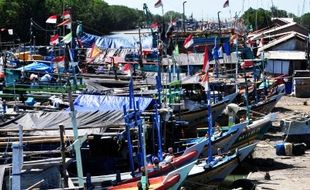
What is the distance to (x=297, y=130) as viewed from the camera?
A: 27.8 m

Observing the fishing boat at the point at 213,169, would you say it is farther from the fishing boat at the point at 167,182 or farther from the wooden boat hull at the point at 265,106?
the wooden boat hull at the point at 265,106

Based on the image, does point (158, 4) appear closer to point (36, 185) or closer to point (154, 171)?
point (154, 171)

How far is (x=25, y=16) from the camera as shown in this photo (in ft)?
328

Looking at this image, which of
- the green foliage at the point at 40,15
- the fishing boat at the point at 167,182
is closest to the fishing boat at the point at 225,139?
the fishing boat at the point at 167,182

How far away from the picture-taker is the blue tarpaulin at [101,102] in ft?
86.1

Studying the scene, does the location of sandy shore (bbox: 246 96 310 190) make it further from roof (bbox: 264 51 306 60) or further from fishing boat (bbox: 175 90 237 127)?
roof (bbox: 264 51 306 60)

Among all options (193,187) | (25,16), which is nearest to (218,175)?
(193,187)

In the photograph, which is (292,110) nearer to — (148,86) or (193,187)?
(148,86)

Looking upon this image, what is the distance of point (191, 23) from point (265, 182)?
5672 centimetres

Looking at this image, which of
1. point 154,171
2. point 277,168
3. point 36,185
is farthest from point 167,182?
point 277,168

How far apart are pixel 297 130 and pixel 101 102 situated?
969cm

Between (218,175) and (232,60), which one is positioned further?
(232,60)

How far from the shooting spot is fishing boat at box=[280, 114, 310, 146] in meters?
27.6

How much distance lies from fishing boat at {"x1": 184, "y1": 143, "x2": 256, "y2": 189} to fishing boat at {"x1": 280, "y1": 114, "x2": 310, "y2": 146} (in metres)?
6.23
